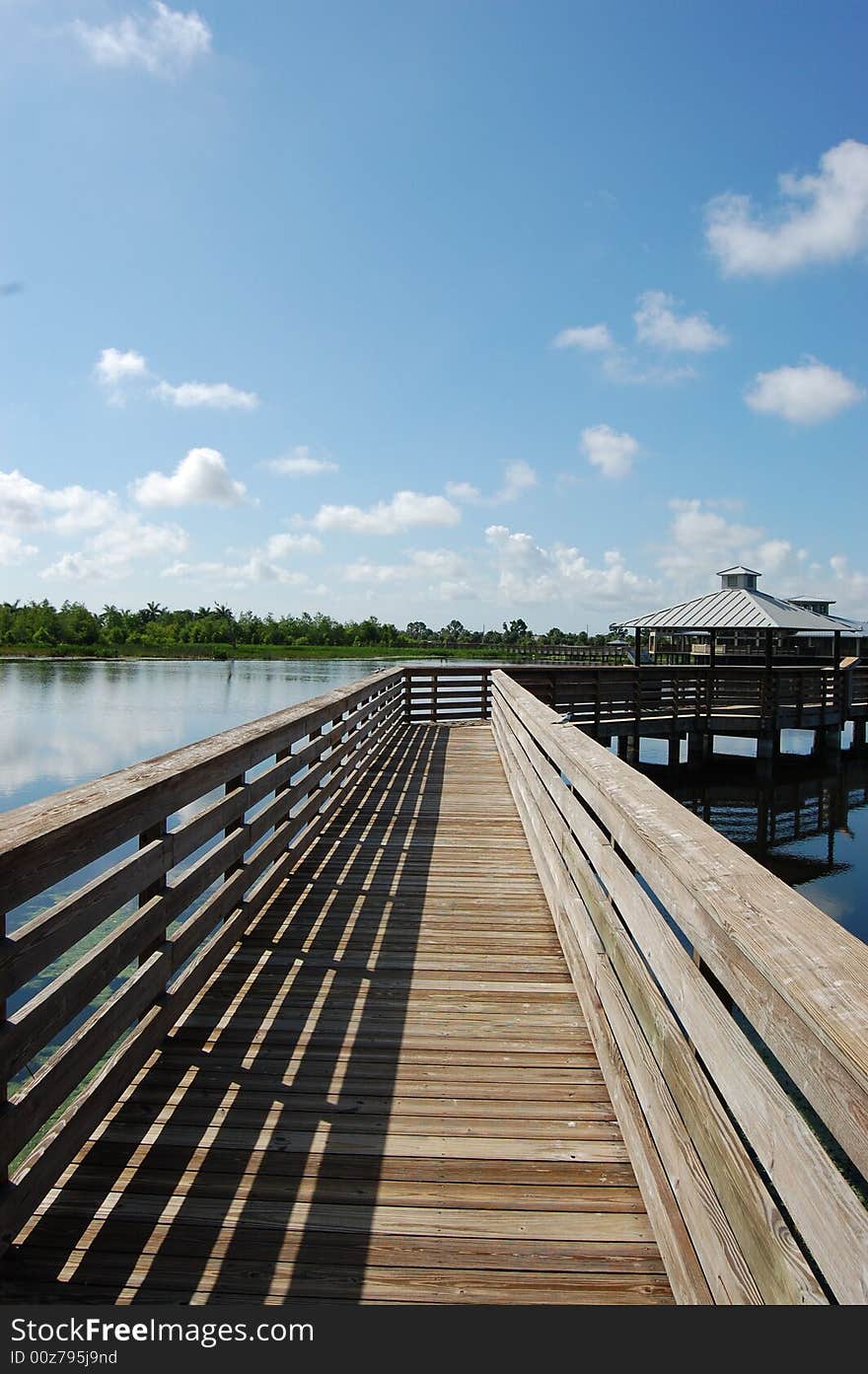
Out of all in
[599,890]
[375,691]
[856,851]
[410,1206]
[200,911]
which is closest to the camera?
[410,1206]

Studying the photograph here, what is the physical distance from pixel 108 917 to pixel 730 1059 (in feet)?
7.36

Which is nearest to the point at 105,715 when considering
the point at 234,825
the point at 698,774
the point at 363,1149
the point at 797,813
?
the point at 698,774

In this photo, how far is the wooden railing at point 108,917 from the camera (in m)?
2.03

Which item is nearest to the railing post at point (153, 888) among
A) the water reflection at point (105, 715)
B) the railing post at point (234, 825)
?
the railing post at point (234, 825)

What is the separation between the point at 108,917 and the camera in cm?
294

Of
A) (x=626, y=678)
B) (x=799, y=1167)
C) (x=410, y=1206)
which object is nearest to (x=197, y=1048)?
(x=410, y=1206)

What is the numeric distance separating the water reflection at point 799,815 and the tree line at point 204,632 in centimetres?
5816

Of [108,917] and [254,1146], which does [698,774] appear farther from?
[254,1146]

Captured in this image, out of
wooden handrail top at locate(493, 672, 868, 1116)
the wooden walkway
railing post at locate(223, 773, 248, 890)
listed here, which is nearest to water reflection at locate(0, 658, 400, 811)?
railing post at locate(223, 773, 248, 890)

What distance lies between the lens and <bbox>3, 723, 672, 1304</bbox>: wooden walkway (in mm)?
1987

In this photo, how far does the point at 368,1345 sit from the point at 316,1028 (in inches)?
69.8

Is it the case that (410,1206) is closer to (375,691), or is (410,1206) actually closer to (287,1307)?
(287,1307)

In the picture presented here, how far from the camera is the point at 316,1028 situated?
10.9 feet

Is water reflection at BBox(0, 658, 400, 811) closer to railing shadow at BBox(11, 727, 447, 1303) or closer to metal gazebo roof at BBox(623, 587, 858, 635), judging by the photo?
railing shadow at BBox(11, 727, 447, 1303)
